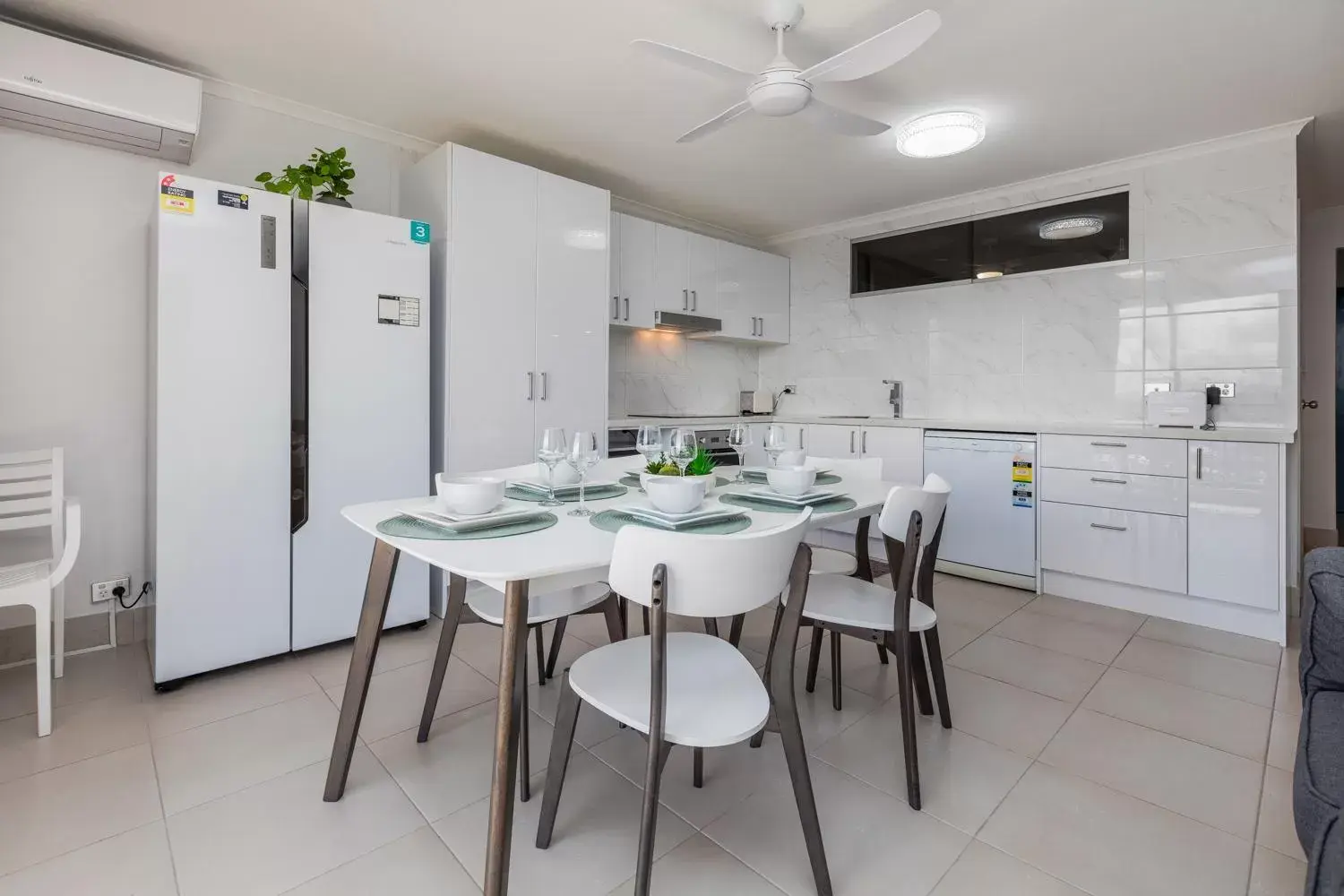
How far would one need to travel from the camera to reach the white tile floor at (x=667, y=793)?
137 centimetres

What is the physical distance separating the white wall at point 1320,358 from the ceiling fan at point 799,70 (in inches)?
161

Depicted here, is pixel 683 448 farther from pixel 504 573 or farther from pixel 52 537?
pixel 52 537

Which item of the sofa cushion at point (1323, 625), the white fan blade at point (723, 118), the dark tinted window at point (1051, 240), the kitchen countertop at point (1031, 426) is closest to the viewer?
the sofa cushion at point (1323, 625)

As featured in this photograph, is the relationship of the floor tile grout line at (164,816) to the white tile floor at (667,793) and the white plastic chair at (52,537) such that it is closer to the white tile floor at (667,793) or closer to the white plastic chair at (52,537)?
the white tile floor at (667,793)

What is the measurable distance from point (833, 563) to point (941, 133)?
2033mm

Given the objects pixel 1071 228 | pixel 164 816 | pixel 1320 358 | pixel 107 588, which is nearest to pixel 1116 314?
pixel 1071 228

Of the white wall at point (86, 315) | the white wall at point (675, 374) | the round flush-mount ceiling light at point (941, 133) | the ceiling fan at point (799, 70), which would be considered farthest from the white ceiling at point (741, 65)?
the white wall at point (675, 374)

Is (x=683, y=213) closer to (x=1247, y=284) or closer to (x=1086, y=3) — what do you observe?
(x=1086, y=3)

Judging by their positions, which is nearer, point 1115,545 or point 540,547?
point 540,547

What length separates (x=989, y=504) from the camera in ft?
11.8

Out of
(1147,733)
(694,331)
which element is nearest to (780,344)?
(694,331)

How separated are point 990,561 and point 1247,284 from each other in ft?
6.26

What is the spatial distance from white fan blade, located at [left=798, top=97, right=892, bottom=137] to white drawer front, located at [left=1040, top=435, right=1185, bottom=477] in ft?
6.58

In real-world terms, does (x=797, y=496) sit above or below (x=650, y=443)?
below
